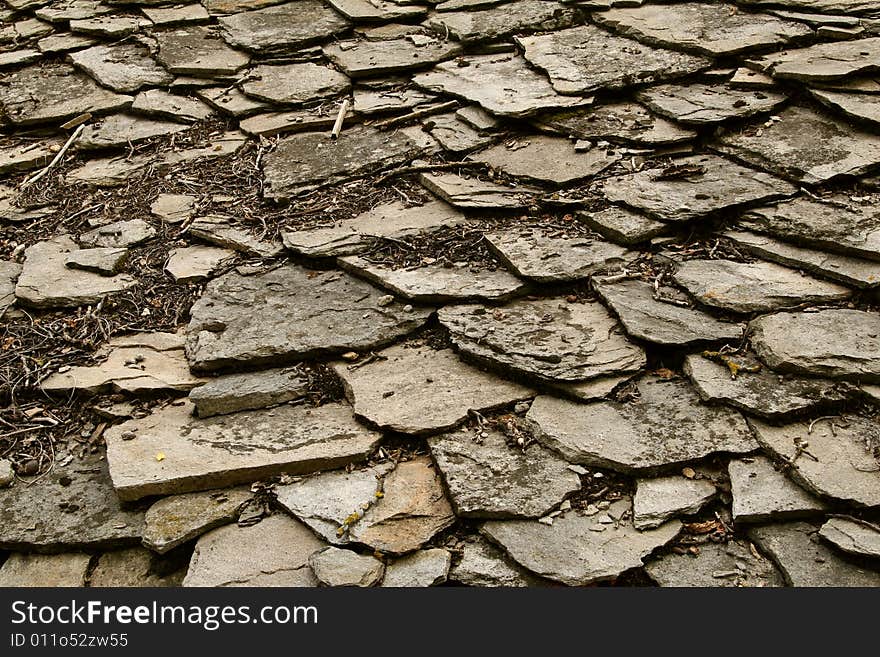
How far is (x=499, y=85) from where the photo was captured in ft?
14.4

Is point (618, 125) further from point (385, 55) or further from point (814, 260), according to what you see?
point (385, 55)

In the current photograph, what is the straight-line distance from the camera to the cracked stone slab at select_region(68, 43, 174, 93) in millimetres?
4891

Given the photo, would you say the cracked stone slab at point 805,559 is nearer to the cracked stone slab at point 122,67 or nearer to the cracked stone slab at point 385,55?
the cracked stone slab at point 385,55

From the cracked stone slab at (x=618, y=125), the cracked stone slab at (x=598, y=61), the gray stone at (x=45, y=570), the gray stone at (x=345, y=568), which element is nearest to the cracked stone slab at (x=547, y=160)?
the cracked stone slab at (x=618, y=125)

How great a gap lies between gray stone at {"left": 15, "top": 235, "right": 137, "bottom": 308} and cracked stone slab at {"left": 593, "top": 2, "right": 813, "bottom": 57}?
2.49 meters

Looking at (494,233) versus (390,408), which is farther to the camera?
(494,233)

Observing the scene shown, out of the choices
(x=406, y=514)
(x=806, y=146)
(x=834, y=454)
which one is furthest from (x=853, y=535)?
(x=806, y=146)

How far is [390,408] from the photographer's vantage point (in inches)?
122

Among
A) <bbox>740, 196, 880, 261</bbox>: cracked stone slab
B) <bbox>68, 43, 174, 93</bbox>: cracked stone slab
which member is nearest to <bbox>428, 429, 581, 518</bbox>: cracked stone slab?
<bbox>740, 196, 880, 261</bbox>: cracked stone slab

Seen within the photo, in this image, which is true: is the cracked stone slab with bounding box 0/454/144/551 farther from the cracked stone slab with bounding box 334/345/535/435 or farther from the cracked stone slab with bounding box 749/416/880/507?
the cracked stone slab with bounding box 749/416/880/507

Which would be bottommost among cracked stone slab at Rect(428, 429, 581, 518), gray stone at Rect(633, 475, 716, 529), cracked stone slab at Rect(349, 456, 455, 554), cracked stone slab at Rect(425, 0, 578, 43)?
cracked stone slab at Rect(349, 456, 455, 554)

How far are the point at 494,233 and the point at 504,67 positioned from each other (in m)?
1.20

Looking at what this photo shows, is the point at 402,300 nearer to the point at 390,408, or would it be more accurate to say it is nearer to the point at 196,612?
the point at 390,408

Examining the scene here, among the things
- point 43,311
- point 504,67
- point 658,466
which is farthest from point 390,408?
point 504,67
